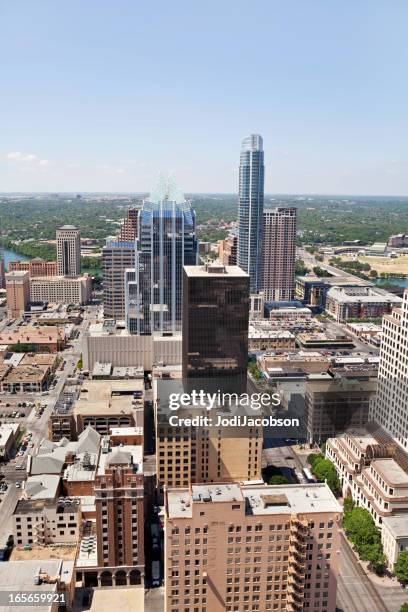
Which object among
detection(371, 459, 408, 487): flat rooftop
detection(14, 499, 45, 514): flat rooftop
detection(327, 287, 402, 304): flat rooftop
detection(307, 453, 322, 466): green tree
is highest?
detection(327, 287, 402, 304): flat rooftop

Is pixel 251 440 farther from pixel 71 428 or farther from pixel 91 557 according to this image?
pixel 71 428

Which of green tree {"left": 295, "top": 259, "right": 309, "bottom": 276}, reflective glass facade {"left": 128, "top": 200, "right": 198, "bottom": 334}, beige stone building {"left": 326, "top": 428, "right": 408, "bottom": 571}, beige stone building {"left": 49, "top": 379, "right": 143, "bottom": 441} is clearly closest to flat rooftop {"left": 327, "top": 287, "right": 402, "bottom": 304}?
green tree {"left": 295, "top": 259, "right": 309, "bottom": 276}

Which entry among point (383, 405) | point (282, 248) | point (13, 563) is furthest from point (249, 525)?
point (282, 248)

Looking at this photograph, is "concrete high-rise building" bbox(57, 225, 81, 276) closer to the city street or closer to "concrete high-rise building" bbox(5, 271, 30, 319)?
"concrete high-rise building" bbox(5, 271, 30, 319)

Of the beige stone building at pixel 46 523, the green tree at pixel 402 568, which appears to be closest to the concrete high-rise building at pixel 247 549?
the green tree at pixel 402 568

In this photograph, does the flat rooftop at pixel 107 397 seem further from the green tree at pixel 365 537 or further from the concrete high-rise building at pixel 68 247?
the concrete high-rise building at pixel 68 247

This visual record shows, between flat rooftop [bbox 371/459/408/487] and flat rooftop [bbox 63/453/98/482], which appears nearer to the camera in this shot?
flat rooftop [bbox 371/459/408/487]

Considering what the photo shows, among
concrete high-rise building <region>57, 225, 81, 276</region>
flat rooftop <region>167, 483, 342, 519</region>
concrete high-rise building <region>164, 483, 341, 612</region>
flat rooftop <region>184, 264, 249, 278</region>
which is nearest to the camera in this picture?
concrete high-rise building <region>164, 483, 341, 612</region>
